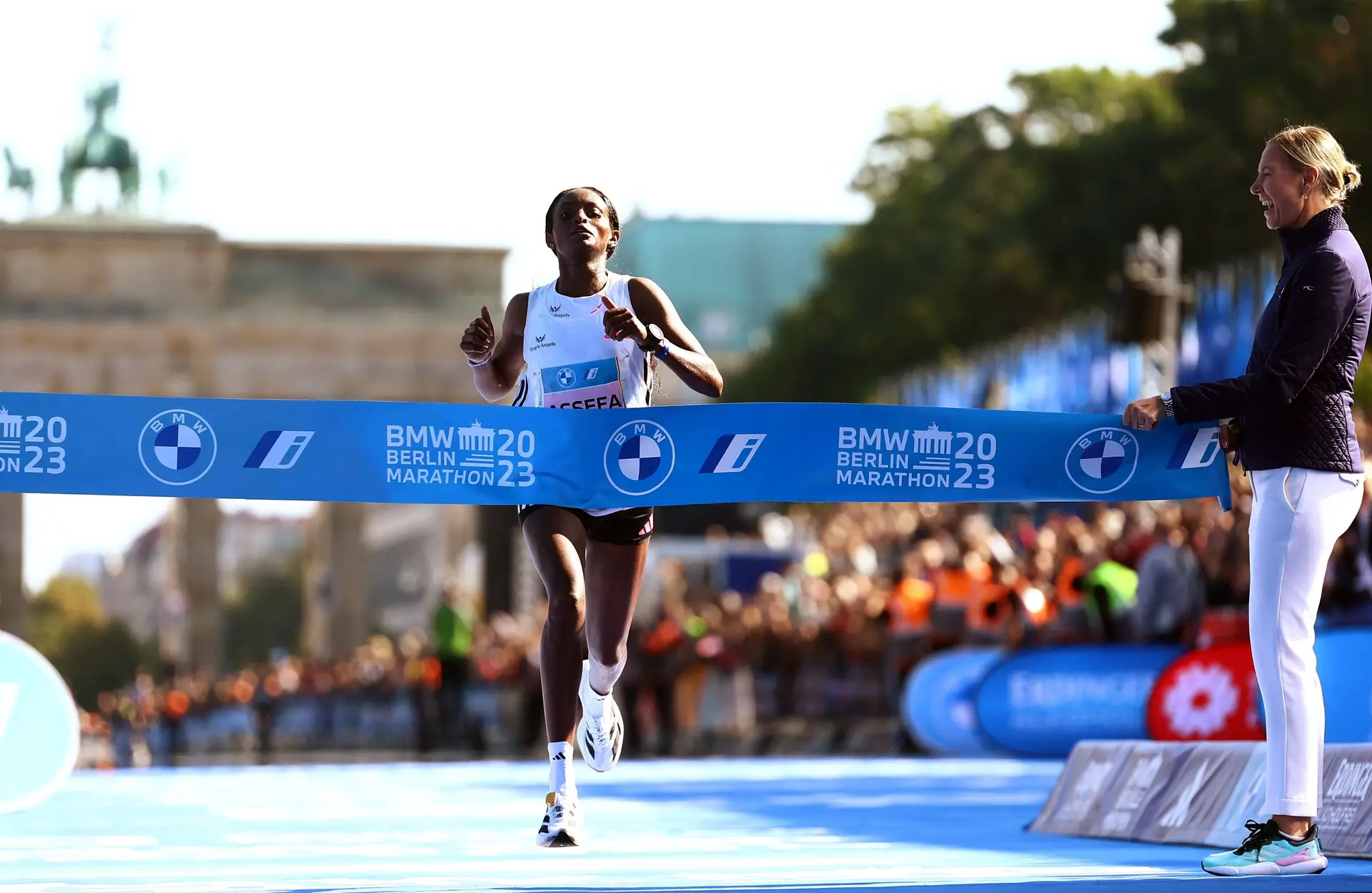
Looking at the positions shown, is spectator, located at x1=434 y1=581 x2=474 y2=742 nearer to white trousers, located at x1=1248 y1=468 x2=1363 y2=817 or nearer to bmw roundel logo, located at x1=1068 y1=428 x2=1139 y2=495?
bmw roundel logo, located at x1=1068 y1=428 x2=1139 y2=495

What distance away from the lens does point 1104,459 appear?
329 inches

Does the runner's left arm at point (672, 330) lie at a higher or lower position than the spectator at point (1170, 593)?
higher

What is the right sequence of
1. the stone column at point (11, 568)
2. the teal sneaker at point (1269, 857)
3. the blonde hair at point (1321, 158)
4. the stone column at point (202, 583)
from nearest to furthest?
the teal sneaker at point (1269, 857)
the blonde hair at point (1321, 158)
the stone column at point (11, 568)
the stone column at point (202, 583)

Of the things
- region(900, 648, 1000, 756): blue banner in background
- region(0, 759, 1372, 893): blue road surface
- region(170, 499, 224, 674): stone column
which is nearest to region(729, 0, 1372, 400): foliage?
region(170, 499, 224, 674): stone column

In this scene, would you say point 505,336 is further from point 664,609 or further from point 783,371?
point 783,371

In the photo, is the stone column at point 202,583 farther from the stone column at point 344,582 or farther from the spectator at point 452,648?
the spectator at point 452,648

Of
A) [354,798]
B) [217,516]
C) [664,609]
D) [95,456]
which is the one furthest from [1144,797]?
[217,516]

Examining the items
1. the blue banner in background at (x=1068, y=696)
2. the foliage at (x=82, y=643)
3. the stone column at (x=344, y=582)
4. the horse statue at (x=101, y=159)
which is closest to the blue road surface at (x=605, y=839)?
the blue banner in background at (x=1068, y=696)

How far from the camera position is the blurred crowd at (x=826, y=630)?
16438 mm

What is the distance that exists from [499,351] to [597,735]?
54.1 inches

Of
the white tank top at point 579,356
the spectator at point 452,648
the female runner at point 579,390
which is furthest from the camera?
the spectator at point 452,648

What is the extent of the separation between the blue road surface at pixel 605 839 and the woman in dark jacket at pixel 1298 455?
301mm

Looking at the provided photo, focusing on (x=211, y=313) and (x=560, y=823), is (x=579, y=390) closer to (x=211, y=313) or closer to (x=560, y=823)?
(x=560, y=823)

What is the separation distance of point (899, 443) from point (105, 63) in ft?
168
